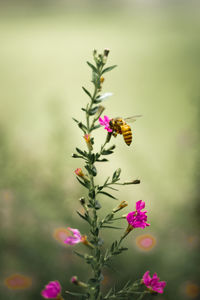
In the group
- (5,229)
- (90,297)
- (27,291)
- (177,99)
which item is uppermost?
(177,99)

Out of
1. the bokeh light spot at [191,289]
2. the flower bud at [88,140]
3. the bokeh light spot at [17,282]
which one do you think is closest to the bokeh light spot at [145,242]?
the bokeh light spot at [191,289]

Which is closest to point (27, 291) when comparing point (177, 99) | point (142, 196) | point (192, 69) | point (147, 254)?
point (147, 254)

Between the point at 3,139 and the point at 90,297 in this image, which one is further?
the point at 3,139

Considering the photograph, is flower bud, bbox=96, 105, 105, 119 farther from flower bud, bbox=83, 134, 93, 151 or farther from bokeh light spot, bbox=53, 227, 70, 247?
bokeh light spot, bbox=53, 227, 70, 247

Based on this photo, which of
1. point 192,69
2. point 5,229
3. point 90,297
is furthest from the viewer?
point 192,69

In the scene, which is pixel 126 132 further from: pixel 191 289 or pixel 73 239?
pixel 191 289

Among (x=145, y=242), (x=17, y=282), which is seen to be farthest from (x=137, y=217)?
(x=145, y=242)

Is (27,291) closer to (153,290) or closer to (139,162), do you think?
(153,290)

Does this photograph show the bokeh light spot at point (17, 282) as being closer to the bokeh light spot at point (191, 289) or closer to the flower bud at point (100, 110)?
the bokeh light spot at point (191, 289)
